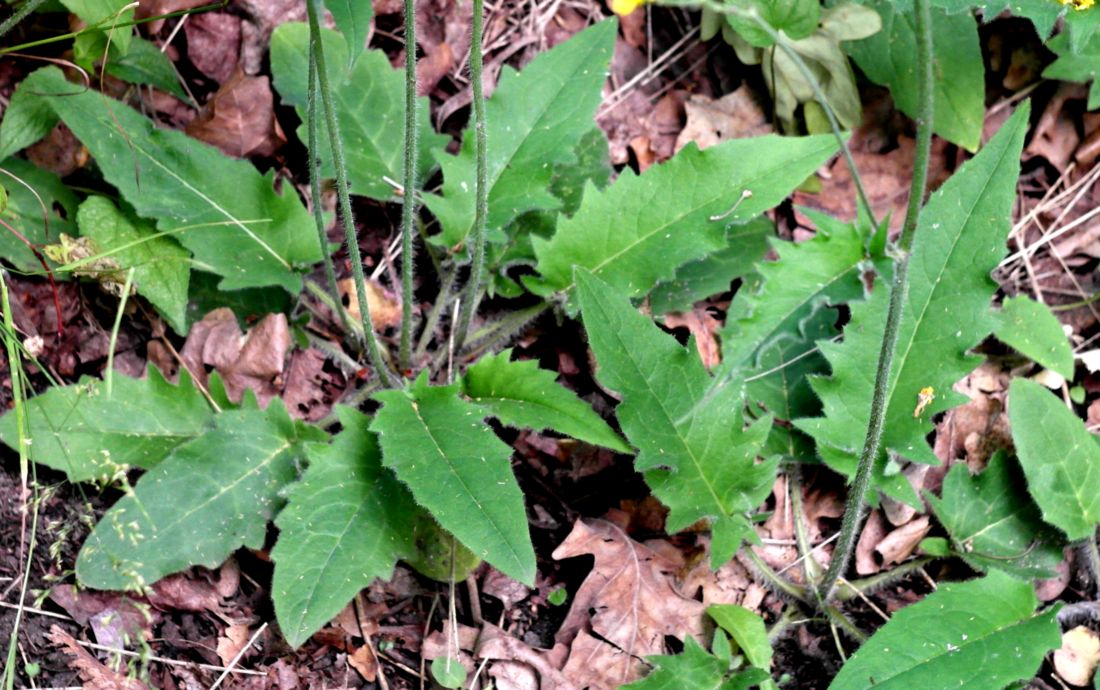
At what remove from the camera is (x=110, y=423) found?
9.43 feet

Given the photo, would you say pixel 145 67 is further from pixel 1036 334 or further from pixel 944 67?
pixel 1036 334

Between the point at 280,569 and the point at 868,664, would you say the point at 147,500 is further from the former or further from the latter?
the point at 868,664

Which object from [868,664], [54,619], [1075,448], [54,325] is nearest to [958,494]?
[1075,448]

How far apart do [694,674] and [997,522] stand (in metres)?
1.10

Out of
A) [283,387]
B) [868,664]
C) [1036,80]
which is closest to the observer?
[868,664]

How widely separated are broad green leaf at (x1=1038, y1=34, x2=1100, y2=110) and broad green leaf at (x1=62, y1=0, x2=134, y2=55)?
3004mm

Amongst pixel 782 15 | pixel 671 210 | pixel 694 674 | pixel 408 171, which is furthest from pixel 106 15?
pixel 694 674

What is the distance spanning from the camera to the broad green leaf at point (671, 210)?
3.14m

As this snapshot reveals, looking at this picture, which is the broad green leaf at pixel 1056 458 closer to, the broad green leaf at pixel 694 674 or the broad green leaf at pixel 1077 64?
the broad green leaf at pixel 694 674

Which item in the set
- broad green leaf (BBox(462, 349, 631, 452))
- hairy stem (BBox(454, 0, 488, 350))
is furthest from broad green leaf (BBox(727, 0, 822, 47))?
broad green leaf (BBox(462, 349, 631, 452))

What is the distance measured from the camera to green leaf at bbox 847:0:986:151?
3.56 m

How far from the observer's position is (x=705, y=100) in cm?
388

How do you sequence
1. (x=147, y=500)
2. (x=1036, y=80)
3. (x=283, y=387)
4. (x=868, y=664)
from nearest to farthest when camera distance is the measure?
1. (x=868, y=664)
2. (x=147, y=500)
3. (x=283, y=387)
4. (x=1036, y=80)

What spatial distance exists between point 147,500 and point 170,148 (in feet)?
3.59
